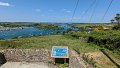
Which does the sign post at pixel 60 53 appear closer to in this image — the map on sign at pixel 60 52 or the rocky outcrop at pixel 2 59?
the map on sign at pixel 60 52

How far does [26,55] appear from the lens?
24484 millimetres

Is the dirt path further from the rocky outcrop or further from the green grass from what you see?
the green grass

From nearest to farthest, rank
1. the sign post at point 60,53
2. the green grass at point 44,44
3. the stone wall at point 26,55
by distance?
the sign post at point 60,53, the stone wall at point 26,55, the green grass at point 44,44

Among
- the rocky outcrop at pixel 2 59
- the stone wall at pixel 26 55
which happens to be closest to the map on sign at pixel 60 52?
the stone wall at pixel 26 55

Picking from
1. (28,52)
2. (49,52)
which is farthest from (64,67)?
(28,52)

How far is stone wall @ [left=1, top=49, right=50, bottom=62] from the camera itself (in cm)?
2439

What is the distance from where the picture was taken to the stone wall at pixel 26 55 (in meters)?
24.4

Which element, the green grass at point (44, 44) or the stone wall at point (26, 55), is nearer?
the stone wall at point (26, 55)

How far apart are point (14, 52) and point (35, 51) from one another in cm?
229

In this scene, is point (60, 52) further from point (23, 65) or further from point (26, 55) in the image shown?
point (23, 65)

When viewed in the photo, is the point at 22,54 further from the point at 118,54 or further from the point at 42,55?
the point at 118,54

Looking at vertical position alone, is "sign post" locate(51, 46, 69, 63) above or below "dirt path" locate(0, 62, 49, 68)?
above

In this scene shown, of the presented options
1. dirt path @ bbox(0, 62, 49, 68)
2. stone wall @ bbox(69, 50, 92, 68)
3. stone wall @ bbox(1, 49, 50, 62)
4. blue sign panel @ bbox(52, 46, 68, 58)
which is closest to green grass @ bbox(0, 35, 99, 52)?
stone wall @ bbox(1, 49, 50, 62)

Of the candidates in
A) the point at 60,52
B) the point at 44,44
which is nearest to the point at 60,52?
the point at 60,52
